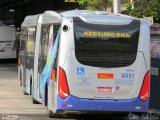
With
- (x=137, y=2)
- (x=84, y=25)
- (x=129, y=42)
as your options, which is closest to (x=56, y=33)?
(x=84, y=25)

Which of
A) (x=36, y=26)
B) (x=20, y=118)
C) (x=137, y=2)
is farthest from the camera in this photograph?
(x=137, y=2)

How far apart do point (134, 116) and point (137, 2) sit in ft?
20.5

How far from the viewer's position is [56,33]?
512 inches

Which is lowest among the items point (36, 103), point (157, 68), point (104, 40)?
point (36, 103)

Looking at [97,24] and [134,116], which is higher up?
[97,24]

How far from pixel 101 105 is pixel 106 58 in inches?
41.3

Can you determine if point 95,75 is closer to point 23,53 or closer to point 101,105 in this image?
point 101,105

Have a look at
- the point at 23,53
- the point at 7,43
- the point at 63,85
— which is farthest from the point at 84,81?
the point at 7,43

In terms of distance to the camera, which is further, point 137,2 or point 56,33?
point 137,2

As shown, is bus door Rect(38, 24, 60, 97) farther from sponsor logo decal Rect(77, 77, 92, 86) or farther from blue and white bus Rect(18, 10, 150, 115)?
sponsor logo decal Rect(77, 77, 92, 86)

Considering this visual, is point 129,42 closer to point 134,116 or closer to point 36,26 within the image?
point 134,116

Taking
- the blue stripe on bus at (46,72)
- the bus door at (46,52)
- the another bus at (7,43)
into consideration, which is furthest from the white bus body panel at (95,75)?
the another bus at (7,43)

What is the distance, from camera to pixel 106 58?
1248 centimetres

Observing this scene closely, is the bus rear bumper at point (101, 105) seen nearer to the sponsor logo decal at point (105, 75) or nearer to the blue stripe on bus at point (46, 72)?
the sponsor logo decal at point (105, 75)
